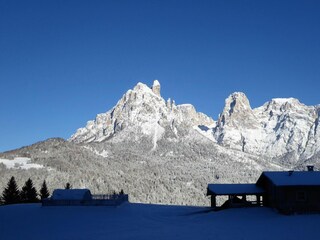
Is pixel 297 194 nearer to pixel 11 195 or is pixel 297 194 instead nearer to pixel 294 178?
pixel 294 178

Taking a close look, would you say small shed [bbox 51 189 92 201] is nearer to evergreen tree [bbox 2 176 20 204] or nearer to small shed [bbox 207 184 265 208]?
evergreen tree [bbox 2 176 20 204]

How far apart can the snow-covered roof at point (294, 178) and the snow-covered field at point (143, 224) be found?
374cm

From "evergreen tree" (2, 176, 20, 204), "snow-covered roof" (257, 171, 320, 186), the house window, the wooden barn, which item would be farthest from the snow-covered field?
"evergreen tree" (2, 176, 20, 204)

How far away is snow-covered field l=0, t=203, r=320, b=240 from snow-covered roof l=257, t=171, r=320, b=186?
3.74 metres

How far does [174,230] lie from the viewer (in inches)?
1577

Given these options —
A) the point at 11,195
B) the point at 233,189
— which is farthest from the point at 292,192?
the point at 11,195

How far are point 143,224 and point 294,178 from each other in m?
21.4

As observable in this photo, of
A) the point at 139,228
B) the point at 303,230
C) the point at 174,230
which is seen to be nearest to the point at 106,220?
the point at 139,228

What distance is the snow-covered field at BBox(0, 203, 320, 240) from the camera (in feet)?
122

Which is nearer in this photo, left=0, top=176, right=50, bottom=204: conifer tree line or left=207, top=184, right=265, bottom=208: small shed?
left=207, top=184, right=265, bottom=208: small shed

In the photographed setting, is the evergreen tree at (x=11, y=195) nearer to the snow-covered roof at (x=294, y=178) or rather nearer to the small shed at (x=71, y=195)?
the small shed at (x=71, y=195)

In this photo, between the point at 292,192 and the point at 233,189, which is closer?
the point at 292,192

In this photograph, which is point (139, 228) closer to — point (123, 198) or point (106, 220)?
point (106, 220)

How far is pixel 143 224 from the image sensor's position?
44844 millimetres
